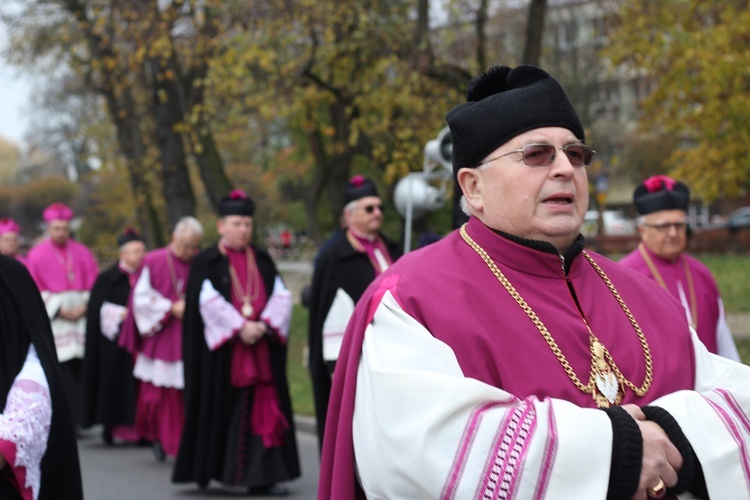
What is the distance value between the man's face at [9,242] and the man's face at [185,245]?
222cm

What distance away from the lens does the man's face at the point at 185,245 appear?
10539mm

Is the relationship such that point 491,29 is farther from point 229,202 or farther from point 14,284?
point 14,284

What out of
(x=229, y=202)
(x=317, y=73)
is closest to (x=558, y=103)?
(x=229, y=202)

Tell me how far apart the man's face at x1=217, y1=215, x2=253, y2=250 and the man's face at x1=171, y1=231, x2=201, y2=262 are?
1781 mm

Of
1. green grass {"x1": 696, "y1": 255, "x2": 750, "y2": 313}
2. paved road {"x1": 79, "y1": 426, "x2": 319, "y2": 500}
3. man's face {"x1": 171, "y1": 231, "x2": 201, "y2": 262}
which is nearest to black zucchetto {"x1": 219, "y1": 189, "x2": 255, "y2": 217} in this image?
man's face {"x1": 171, "y1": 231, "x2": 201, "y2": 262}

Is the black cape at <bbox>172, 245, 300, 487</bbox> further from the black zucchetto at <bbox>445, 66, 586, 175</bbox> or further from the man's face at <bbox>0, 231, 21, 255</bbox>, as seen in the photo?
the black zucchetto at <bbox>445, 66, 586, 175</bbox>

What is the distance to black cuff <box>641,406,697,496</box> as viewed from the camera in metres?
2.92

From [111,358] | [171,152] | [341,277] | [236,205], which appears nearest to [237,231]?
[236,205]

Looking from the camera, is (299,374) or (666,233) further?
(299,374)

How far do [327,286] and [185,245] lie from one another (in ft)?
9.95

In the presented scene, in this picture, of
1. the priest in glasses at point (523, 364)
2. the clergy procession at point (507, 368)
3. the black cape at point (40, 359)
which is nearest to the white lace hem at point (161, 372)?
the black cape at point (40, 359)

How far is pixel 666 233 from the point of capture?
696 centimetres

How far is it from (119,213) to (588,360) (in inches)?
1580

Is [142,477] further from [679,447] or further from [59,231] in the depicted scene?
[679,447]
